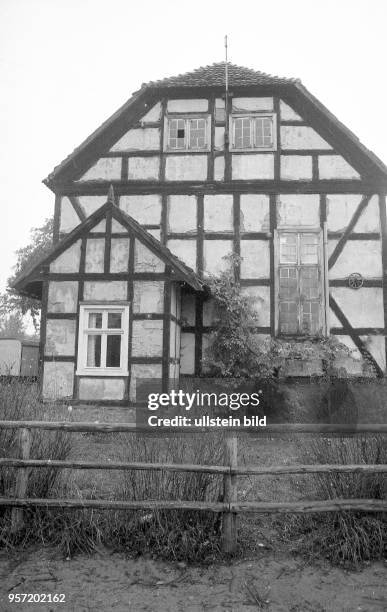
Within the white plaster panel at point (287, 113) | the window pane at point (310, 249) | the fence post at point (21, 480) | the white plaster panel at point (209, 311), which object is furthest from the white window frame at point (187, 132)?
the fence post at point (21, 480)

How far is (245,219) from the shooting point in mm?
11602

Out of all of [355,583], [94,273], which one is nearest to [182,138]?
[94,273]

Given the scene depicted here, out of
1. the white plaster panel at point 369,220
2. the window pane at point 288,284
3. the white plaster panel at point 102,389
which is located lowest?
the white plaster panel at point 102,389

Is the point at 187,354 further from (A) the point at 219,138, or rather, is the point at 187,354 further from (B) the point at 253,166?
(A) the point at 219,138

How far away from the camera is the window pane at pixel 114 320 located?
31.8ft

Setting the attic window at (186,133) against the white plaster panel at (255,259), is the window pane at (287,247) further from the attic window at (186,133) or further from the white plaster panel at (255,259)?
the attic window at (186,133)

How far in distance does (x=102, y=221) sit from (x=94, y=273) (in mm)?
1057

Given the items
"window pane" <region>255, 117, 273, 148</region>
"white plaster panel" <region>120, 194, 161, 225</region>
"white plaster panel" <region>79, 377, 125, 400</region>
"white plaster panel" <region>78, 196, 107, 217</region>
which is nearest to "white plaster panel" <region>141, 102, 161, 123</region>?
"white plaster panel" <region>120, 194, 161, 225</region>

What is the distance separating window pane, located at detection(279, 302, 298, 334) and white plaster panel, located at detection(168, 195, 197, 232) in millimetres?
2780

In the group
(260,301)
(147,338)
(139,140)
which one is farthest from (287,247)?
(139,140)

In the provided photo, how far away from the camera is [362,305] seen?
36.5ft

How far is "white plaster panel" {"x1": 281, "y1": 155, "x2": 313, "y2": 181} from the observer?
38.2 feet

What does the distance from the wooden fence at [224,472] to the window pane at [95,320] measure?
5383 mm

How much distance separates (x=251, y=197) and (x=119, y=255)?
147 inches
